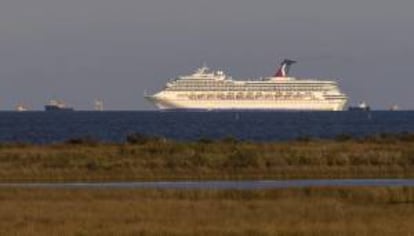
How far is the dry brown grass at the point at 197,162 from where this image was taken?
152 feet

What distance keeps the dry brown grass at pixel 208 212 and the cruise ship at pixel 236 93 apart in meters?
156

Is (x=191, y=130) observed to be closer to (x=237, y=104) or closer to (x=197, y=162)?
(x=197, y=162)

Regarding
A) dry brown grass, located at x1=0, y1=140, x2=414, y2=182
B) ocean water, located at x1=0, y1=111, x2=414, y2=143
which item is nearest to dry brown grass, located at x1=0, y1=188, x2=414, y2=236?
dry brown grass, located at x1=0, y1=140, x2=414, y2=182

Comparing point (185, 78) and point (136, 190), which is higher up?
point (185, 78)

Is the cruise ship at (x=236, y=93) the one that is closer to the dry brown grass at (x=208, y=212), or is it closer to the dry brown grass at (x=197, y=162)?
the dry brown grass at (x=197, y=162)

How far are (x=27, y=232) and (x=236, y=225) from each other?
4.25m

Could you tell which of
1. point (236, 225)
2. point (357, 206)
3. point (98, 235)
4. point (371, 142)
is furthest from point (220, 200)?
point (371, 142)

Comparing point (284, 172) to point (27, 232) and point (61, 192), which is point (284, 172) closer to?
point (61, 192)

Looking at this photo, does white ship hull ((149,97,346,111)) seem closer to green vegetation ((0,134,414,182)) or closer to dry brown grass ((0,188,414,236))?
green vegetation ((0,134,414,182))

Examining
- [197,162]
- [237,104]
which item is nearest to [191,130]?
[197,162]

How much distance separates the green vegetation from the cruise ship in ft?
432

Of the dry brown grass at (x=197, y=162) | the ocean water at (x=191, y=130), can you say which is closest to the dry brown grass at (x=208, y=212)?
the dry brown grass at (x=197, y=162)

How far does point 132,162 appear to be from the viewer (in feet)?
162

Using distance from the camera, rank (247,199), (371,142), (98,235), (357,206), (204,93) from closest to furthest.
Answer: (98,235) → (357,206) → (247,199) → (371,142) → (204,93)
